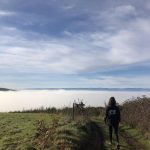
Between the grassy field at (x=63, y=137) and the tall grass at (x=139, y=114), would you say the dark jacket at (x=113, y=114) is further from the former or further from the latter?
the tall grass at (x=139, y=114)

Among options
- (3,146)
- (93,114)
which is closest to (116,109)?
(3,146)

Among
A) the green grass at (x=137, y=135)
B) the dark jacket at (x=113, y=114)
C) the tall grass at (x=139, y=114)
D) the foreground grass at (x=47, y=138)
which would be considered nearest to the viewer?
the foreground grass at (x=47, y=138)

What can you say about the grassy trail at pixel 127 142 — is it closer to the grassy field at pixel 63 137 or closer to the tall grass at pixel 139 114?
the grassy field at pixel 63 137

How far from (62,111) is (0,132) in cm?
2234

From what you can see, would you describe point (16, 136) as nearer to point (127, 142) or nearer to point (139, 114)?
point (127, 142)

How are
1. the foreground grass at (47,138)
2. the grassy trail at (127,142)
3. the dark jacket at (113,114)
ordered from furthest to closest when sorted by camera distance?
1. the dark jacket at (113,114)
2. the grassy trail at (127,142)
3. the foreground grass at (47,138)

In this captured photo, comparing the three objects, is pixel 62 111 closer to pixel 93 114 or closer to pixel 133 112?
pixel 93 114

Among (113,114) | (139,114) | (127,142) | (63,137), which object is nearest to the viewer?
(63,137)

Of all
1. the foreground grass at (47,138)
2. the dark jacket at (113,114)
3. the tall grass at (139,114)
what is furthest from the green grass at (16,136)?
the tall grass at (139,114)

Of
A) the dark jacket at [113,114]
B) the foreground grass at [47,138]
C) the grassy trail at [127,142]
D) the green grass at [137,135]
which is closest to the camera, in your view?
the foreground grass at [47,138]

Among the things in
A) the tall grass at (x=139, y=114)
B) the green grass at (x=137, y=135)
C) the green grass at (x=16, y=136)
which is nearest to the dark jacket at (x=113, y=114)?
the green grass at (x=137, y=135)

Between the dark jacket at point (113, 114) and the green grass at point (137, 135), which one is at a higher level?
the dark jacket at point (113, 114)

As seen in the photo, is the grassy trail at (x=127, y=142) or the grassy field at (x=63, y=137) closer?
the grassy field at (x=63, y=137)

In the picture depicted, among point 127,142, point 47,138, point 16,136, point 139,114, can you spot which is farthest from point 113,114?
point 139,114
